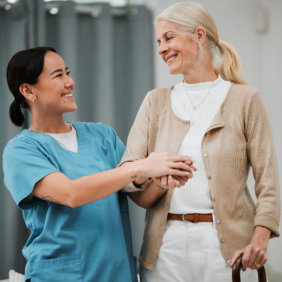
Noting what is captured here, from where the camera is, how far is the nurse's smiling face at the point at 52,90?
4.93 feet

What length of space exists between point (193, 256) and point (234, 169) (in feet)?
0.90

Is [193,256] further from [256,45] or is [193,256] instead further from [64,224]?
[256,45]

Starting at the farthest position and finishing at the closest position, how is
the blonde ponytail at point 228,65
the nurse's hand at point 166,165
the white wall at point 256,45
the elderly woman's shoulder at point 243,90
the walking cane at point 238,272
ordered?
the white wall at point 256,45 < the blonde ponytail at point 228,65 < the elderly woman's shoulder at point 243,90 < the nurse's hand at point 166,165 < the walking cane at point 238,272

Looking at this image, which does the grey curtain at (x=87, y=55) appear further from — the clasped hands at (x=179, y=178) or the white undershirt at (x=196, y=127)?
the clasped hands at (x=179, y=178)

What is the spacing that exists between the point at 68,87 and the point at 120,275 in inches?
25.5

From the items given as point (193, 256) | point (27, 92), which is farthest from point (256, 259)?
point (27, 92)

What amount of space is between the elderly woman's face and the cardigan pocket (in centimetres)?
66

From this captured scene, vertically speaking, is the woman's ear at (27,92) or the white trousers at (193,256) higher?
the woman's ear at (27,92)

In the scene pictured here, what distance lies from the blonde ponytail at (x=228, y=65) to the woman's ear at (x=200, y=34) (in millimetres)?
87

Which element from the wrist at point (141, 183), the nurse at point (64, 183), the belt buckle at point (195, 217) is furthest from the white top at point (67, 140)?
the belt buckle at point (195, 217)

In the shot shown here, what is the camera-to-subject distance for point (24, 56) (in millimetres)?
1506

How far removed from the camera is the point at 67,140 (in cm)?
153

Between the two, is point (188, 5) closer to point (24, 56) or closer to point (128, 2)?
point (24, 56)

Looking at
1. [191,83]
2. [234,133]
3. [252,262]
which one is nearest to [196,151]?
[234,133]
